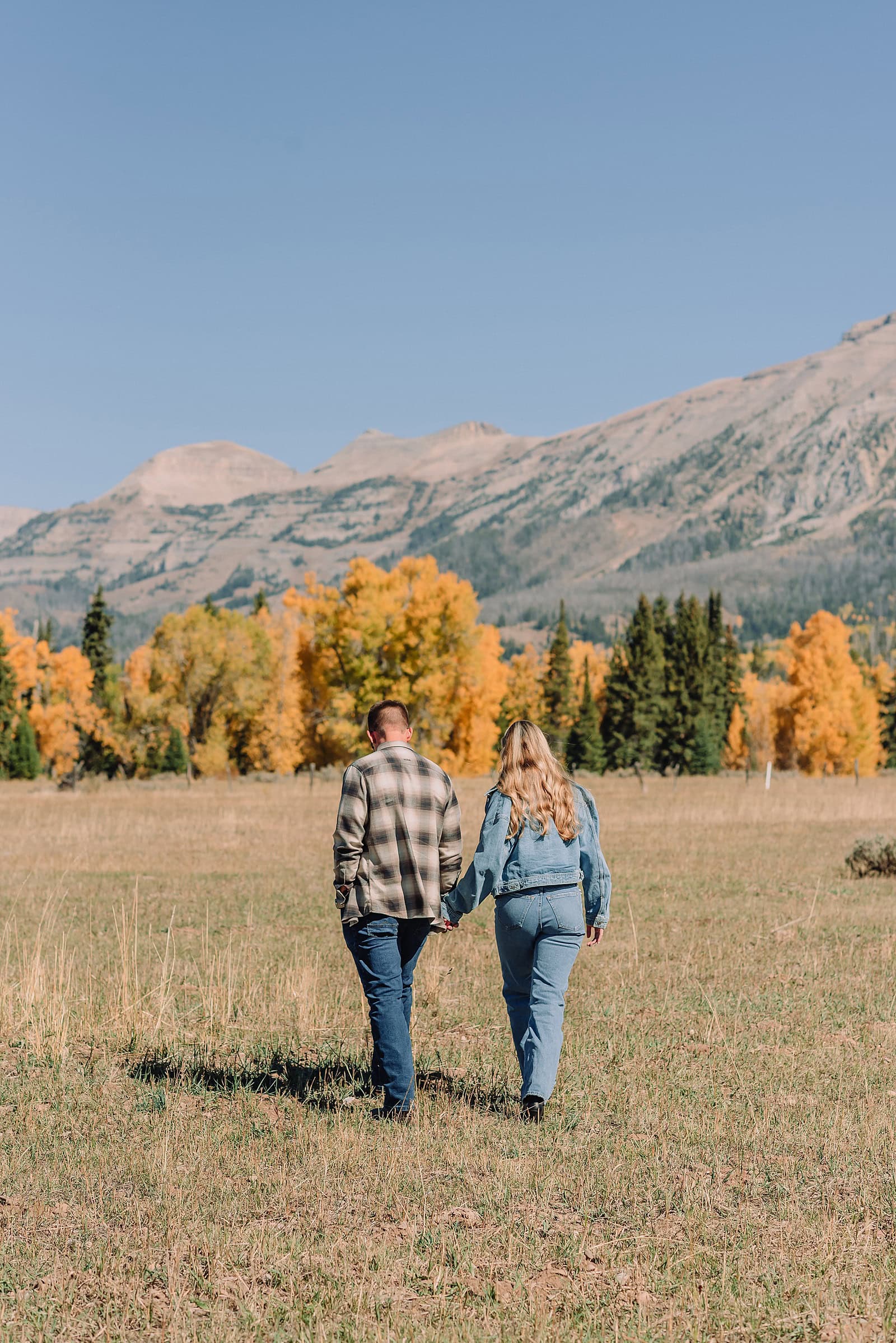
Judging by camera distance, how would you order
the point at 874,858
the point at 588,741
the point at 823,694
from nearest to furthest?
the point at 874,858 → the point at 823,694 → the point at 588,741

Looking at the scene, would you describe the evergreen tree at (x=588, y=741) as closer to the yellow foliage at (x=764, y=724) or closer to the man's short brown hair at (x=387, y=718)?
the yellow foliage at (x=764, y=724)

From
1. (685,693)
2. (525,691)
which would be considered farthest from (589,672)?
(685,693)

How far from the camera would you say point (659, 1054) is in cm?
827

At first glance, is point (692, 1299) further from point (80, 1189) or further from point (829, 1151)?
point (80, 1189)

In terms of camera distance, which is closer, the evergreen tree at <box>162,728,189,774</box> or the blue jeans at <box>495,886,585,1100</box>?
the blue jeans at <box>495,886,585,1100</box>

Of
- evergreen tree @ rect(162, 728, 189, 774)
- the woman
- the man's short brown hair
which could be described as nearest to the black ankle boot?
the woman

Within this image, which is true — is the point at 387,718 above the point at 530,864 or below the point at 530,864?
above

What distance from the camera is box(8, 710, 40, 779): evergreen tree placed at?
73.4 m

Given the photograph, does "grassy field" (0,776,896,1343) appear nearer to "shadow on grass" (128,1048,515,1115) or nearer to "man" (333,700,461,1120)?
"shadow on grass" (128,1048,515,1115)

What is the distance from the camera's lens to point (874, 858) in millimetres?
19375

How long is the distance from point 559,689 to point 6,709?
43194mm

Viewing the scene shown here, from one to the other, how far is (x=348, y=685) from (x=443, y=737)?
19.1 ft

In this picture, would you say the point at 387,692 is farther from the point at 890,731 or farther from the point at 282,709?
the point at 890,731

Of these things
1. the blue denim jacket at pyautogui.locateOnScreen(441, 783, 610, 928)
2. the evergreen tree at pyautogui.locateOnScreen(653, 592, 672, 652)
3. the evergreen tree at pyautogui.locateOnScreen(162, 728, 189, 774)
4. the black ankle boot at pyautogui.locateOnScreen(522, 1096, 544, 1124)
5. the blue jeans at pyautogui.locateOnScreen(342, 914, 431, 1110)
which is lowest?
the evergreen tree at pyautogui.locateOnScreen(162, 728, 189, 774)
